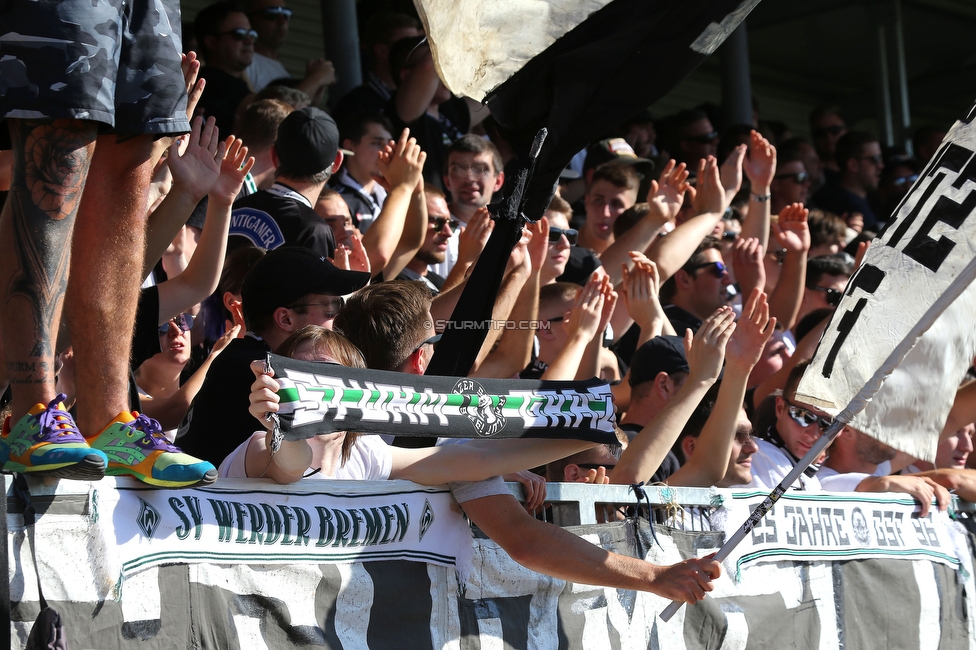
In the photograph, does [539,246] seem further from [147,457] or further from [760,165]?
[147,457]

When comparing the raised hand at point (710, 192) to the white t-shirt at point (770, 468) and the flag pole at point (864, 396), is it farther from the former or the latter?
the flag pole at point (864, 396)

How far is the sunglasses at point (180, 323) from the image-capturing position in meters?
4.11

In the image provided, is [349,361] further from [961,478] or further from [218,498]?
[961,478]

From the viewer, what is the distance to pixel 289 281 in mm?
3736

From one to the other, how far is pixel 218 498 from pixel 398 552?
0.53m

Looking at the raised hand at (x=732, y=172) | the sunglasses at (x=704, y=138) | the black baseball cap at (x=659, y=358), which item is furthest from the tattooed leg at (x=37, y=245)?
the sunglasses at (x=704, y=138)

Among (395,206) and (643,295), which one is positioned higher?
(643,295)

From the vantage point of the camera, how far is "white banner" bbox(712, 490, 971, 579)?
378cm

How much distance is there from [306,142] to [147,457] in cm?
260

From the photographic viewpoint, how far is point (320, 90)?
7230 mm

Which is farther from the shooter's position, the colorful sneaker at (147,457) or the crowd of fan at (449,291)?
the crowd of fan at (449,291)

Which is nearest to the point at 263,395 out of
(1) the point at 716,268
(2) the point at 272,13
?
(1) the point at 716,268

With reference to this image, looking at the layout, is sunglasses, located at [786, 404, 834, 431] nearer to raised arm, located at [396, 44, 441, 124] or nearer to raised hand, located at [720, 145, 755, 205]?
raised hand, located at [720, 145, 755, 205]

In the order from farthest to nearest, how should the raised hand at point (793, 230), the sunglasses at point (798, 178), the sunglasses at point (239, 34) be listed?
1. the sunglasses at point (798, 178)
2. the sunglasses at point (239, 34)
3. the raised hand at point (793, 230)
